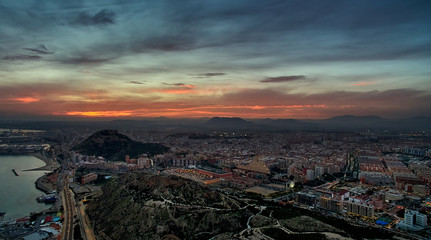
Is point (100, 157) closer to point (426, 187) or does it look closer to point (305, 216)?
point (305, 216)

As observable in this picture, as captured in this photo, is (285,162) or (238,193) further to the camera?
(285,162)

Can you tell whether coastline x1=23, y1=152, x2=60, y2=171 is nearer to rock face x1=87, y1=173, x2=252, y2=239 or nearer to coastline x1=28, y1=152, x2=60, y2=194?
coastline x1=28, y1=152, x2=60, y2=194

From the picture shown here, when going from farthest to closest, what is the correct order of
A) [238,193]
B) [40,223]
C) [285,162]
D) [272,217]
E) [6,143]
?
[6,143], [285,162], [238,193], [40,223], [272,217]

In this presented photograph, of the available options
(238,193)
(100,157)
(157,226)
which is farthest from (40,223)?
(100,157)

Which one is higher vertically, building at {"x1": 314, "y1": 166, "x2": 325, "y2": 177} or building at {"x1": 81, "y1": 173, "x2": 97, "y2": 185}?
building at {"x1": 314, "y1": 166, "x2": 325, "y2": 177}

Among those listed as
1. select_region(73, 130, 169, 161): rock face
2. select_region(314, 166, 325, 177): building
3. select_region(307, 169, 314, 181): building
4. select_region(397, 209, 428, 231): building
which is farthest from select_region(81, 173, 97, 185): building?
select_region(397, 209, 428, 231): building

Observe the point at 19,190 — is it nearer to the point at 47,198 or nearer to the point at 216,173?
the point at 47,198
